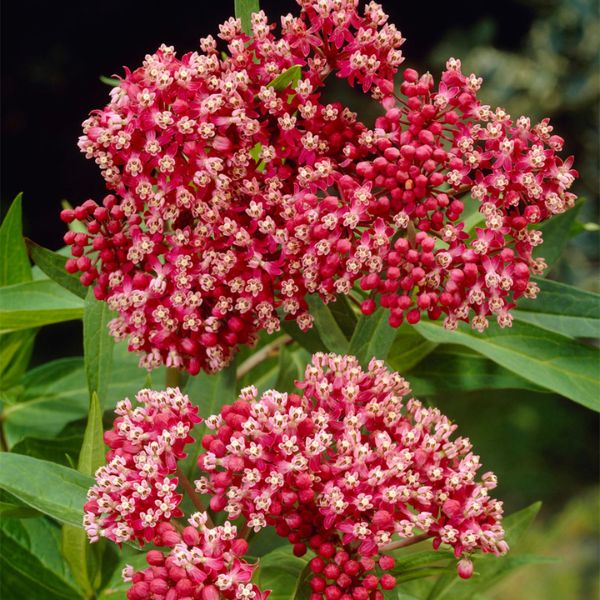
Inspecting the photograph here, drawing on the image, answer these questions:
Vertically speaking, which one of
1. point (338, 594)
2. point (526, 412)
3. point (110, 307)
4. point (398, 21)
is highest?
point (398, 21)

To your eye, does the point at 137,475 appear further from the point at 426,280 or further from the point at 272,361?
the point at 272,361

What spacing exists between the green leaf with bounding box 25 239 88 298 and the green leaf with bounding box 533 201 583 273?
2.47 ft

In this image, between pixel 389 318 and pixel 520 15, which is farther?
pixel 520 15

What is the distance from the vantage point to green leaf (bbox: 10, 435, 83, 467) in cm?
150

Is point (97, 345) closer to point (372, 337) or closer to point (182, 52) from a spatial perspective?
point (372, 337)

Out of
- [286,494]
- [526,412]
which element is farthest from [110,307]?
[526,412]

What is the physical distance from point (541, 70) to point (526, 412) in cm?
170

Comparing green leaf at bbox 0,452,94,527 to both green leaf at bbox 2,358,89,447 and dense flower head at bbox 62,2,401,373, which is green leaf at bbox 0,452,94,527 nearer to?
dense flower head at bbox 62,2,401,373

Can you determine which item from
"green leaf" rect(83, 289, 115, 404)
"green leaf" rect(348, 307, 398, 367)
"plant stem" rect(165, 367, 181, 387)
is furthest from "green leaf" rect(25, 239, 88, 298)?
"green leaf" rect(348, 307, 398, 367)

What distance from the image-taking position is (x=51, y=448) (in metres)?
1.52

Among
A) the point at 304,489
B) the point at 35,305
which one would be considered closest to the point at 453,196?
the point at 304,489

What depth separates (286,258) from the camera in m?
1.23

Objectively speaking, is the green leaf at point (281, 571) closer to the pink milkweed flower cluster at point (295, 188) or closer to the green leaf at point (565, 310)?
the pink milkweed flower cluster at point (295, 188)

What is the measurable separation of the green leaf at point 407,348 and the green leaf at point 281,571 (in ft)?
1.16
